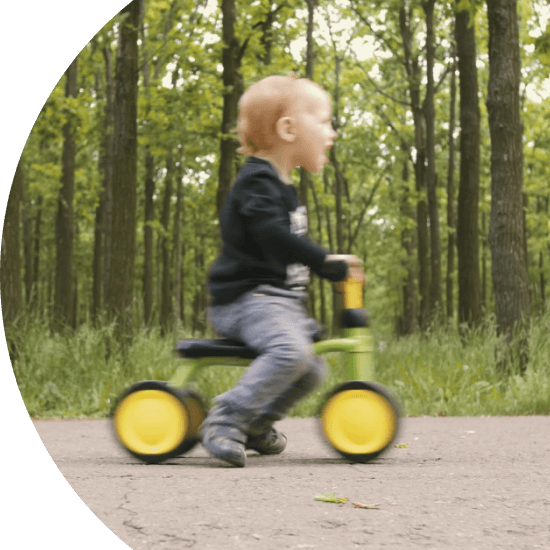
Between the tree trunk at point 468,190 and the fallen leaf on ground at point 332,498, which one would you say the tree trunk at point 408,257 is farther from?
the fallen leaf on ground at point 332,498

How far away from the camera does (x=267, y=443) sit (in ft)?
11.9

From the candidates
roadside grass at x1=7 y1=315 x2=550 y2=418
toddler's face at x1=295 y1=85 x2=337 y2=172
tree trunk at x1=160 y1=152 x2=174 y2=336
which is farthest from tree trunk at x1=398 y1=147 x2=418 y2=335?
toddler's face at x1=295 y1=85 x2=337 y2=172

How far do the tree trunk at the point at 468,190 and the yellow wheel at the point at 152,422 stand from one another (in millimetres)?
8982

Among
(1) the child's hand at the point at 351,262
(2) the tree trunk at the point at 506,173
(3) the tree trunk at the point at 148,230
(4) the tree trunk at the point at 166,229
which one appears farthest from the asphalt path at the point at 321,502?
(3) the tree trunk at the point at 148,230

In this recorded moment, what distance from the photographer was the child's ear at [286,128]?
3.38 metres

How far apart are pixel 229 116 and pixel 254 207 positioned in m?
10.5

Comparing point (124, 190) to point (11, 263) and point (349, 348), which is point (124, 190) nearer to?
point (11, 263)

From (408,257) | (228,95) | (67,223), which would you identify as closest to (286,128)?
(228,95)

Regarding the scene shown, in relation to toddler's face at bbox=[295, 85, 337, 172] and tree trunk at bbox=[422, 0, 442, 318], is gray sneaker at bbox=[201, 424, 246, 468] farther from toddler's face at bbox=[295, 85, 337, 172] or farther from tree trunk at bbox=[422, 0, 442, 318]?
tree trunk at bbox=[422, 0, 442, 318]

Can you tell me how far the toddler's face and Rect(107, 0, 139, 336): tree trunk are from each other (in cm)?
548

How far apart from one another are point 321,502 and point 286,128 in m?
1.66

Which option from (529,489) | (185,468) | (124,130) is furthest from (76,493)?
(124,130)

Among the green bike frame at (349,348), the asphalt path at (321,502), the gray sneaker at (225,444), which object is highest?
the green bike frame at (349,348)

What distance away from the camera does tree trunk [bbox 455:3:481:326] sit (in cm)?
1180
